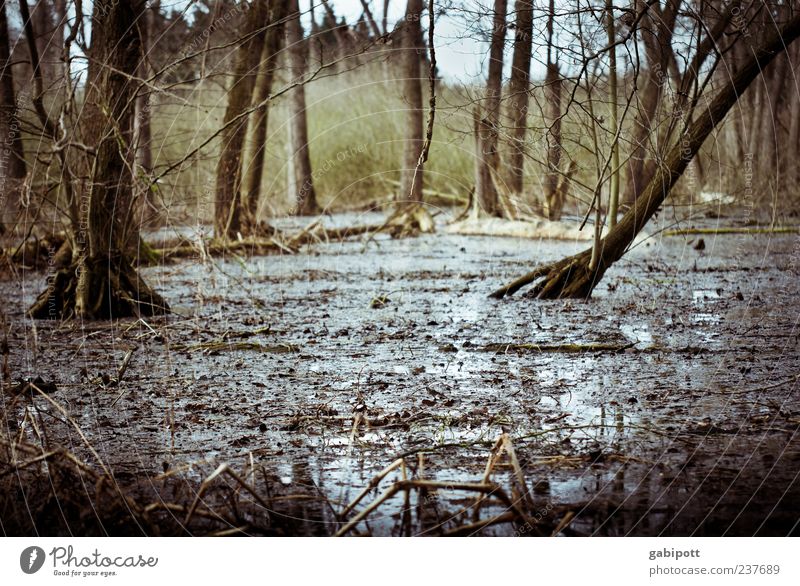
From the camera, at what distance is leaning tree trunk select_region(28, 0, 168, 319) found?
6.75m

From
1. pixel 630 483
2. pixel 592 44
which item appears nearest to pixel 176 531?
pixel 630 483

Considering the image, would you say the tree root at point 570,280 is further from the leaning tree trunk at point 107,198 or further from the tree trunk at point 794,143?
the tree trunk at point 794,143

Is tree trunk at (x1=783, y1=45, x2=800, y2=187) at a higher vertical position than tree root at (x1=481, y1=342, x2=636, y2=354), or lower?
higher

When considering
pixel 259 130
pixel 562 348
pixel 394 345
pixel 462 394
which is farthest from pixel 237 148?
pixel 462 394

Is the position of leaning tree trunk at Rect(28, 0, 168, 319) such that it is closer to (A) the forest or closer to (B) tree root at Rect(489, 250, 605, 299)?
(A) the forest

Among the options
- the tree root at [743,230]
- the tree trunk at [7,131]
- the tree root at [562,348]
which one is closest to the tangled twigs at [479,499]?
the tree root at [562,348]

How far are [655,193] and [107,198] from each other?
4.11 meters

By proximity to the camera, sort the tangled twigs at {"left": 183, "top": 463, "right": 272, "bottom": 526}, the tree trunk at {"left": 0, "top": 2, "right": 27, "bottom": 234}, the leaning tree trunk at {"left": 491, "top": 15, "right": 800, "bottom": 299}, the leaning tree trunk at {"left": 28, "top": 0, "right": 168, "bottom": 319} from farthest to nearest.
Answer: the tree trunk at {"left": 0, "top": 2, "right": 27, "bottom": 234}, the leaning tree trunk at {"left": 28, "top": 0, "right": 168, "bottom": 319}, the leaning tree trunk at {"left": 491, "top": 15, "right": 800, "bottom": 299}, the tangled twigs at {"left": 183, "top": 463, "right": 272, "bottom": 526}

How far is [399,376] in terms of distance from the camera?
544cm

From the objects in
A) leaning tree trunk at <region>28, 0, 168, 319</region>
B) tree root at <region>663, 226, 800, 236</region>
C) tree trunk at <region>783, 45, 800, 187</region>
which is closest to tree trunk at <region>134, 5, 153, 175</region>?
leaning tree trunk at <region>28, 0, 168, 319</region>
